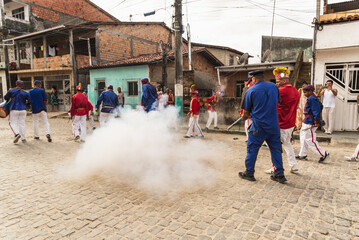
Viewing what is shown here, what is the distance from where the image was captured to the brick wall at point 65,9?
76.1ft

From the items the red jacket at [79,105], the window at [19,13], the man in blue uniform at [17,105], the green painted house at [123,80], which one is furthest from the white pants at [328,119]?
the window at [19,13]

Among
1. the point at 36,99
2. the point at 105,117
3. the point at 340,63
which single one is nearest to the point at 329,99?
the point at 340,63

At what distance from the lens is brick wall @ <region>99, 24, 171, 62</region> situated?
18.6 meters

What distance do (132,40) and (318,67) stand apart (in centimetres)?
1523

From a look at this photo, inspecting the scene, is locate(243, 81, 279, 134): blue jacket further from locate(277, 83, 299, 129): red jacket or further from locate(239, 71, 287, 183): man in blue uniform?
locate(277, 83, 299, 129): red jacket

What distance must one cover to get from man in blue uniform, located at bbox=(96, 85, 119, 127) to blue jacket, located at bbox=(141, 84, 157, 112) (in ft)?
4.36

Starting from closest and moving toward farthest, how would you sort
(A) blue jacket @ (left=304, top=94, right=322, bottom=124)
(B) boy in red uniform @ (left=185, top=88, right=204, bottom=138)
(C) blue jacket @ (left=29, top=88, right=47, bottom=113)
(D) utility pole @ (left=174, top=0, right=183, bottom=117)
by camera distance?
(A) blue jacket @ (left=304, top=94, right=322, bottom=124), (C) blue jacket @ (left=29, top=88, right=47, bottom=113), (B) boy in red uniform @ (left=185, top=88, right=204, bottom=138), (D) utility pole @ (left=174, top=0, right=183, bottom=117)

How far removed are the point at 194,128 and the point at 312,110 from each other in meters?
4.39

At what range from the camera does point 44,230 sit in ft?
9.05

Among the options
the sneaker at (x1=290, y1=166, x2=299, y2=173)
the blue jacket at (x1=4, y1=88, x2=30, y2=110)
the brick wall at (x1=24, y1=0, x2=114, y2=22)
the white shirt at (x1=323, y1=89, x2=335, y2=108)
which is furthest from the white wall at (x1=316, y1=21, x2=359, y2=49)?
the brick wall at (x1=24, y1=0, x2=114, y2=22)

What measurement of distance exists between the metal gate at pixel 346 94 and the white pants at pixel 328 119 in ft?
1.74

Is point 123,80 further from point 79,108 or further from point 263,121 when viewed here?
point 263,121

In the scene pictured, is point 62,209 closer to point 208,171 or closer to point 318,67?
point 208,171

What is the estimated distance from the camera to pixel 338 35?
349 inches
